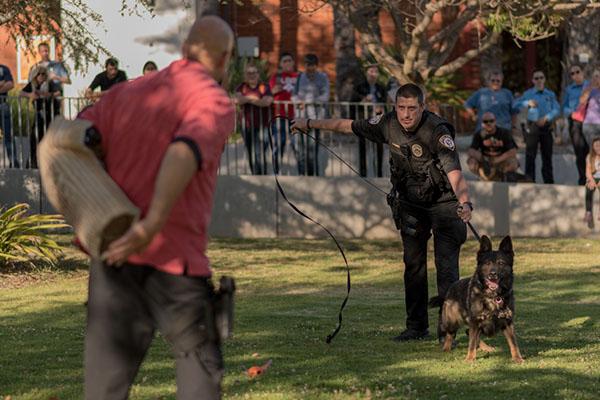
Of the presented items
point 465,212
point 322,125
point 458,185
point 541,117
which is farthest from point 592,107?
point 465,212

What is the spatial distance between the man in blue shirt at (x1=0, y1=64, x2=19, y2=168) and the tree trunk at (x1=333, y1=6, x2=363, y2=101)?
20.9ft

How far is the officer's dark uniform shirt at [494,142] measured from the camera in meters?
20.0

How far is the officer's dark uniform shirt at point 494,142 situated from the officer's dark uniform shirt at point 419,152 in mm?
9645

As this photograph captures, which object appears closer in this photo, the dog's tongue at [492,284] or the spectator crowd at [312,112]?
the dog's tongue at [492,284]

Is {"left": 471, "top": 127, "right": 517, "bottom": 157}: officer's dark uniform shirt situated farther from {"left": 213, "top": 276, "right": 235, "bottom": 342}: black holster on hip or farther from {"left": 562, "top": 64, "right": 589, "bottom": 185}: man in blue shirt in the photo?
{"left": 213, "top": 276, "right": 235, "bottom": 342}: black holster on hip

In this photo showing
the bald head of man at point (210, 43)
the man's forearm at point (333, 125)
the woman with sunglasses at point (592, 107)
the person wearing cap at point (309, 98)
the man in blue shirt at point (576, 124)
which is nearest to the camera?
the bald head of man at point (210, 43)

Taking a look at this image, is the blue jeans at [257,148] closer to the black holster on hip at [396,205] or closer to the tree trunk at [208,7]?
the tree trunk at [208,7]

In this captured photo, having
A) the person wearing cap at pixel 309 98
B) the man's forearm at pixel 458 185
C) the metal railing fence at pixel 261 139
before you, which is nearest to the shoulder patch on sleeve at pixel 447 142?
the man's forearm at pixel 458 185

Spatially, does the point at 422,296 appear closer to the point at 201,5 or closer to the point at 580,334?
the point at 580,334

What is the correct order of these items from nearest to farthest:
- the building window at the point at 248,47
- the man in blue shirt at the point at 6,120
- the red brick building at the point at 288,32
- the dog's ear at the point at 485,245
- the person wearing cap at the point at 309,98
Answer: the dog's ear at the point at 485,245
the man in blue shirt at the point at 6,120
the person wearing cap at the point at 309,98
the building window at the point at 248,47
the red brick building at the point at 288,32

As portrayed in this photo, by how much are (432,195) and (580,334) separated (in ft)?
6.11

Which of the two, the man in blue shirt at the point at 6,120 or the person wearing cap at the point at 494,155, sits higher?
the man in blue shirt at the point at 6,120

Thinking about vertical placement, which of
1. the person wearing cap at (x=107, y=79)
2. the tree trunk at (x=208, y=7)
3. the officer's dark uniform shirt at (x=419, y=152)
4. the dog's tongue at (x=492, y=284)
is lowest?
the dog's tongue at (x=492, y=284)

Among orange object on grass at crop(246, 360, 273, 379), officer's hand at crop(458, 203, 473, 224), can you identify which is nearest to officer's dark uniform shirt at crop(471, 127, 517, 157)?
officer's hand at crop(458, 203, 473, 224)
